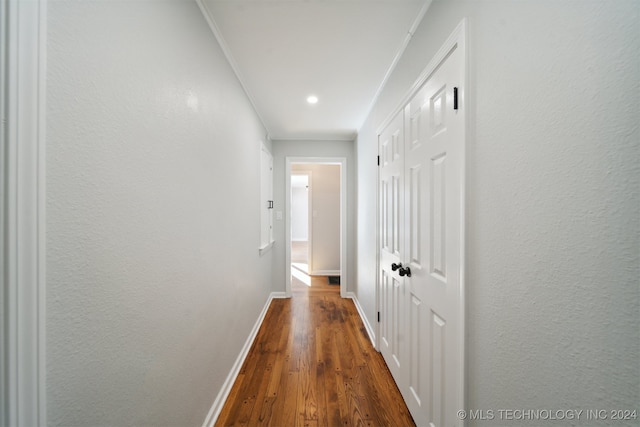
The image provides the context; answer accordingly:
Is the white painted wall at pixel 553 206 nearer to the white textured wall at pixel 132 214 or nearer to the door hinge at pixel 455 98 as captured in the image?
the door hinge at pixel 455 98

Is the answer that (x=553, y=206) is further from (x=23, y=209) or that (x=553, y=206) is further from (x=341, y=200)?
(x=341, y=200)

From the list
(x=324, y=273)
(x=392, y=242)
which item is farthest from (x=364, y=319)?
(x=324, y=273)

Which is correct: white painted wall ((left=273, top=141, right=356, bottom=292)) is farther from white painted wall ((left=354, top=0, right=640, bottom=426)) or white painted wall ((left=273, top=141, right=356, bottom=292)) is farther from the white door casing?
white painted wall ((left=354, top=0, right=640, bottom=426))

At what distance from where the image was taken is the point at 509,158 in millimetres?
768

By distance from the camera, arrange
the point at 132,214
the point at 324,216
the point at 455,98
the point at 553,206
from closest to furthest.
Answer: the point at 553,206
the point at 132,214
the point at 455,98
the point at 324,216

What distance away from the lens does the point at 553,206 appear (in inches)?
25.0

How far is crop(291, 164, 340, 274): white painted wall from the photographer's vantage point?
4805mm

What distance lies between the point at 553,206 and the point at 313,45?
1.59m

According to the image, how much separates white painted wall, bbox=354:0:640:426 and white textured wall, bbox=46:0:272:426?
1.20 meters

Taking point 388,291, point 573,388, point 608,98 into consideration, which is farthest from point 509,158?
point 388,291

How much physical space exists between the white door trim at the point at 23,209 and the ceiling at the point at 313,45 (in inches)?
42.2

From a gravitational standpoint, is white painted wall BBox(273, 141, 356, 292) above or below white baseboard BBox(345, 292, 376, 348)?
above

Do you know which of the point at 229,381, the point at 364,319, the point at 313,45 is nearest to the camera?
the point at 313,45

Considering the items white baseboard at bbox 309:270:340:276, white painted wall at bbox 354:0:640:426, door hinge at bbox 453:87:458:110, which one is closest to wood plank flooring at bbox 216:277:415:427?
white painted wall at bbox 354:0:640:426
